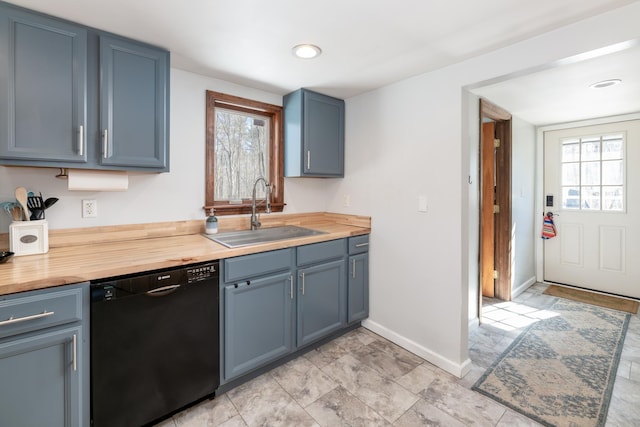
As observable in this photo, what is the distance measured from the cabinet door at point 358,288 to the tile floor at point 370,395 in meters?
0.25

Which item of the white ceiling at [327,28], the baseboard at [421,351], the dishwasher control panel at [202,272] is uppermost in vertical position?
the white ceiling at [327,28]

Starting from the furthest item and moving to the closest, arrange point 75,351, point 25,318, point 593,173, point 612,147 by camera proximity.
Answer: point 593,173 < point 612,147 < point 75,351 < point 25,318

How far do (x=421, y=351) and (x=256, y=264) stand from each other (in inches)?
58.3

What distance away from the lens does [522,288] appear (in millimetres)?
3738

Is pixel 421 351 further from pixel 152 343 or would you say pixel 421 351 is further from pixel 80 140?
pixel 80 140

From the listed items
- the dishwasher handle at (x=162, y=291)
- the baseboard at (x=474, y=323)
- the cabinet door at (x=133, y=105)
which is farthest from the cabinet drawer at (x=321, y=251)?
the baseboard at (x=474, y=323)

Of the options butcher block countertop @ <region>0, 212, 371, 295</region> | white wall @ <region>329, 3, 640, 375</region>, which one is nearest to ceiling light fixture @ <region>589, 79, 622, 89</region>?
white wall @ <region>329, 3, 640, 375</region>

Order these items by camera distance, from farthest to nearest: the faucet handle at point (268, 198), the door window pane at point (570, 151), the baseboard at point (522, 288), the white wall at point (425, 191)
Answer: the door window pane at point (570, 151) < the baseboard at point (522, 288) < the faucet handle at point (268, 198) < the white wall at point (425, 191)

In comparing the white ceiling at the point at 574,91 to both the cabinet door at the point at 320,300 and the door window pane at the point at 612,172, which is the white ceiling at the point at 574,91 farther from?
the cabinet door at the point at 320,300

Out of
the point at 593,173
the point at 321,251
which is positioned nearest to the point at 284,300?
the point at 321,251

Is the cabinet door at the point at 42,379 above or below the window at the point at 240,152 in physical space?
below

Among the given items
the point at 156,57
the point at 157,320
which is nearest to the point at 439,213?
the point at 157,320

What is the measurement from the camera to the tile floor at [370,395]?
65.2 inches

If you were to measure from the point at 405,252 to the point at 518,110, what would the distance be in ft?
7.32
